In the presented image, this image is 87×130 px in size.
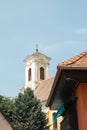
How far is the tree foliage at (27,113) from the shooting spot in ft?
104

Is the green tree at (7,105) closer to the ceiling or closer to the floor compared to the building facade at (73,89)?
closer to the floor

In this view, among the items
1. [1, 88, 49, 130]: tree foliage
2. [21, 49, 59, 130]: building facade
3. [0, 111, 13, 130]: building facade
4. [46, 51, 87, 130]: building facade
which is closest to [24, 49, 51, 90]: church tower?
[21, 49, 59, 130]: building facade

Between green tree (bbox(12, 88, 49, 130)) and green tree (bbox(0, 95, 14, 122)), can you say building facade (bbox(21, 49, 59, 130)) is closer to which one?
green tree (bbox(0, 95, 14, 122))

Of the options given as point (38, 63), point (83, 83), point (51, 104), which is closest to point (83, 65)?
point (83, 83)

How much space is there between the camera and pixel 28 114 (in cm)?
3288

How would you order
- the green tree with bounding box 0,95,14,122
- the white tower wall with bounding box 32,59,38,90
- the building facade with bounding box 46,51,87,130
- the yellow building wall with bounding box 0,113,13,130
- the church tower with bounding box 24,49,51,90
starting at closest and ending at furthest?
1. the building facade with bounding box 46,51,87,130
2. the yellow building wall with bounding box 0,113,13,130
3. the green tree with bounding box 0,95,14,122
4. the white tower wall with bounding box 32,59,38,90
5. the church tower with bounding box 24,49,51,90

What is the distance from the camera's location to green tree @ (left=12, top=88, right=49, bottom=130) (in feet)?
104

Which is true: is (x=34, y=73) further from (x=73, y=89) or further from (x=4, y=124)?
(x=73, y=89)

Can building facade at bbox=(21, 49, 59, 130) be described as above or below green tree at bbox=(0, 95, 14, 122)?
above

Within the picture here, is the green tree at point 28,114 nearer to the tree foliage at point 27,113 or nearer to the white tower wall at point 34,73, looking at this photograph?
the tree foliage at point 27,113

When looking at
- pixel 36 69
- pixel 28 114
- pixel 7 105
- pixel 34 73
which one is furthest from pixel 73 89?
pixel 36 69

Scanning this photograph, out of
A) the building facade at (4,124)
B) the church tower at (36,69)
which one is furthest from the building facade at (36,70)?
the building facade at (4,124)

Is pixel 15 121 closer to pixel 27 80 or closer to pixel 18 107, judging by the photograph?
pixel 18 107

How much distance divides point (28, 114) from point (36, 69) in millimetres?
23258
